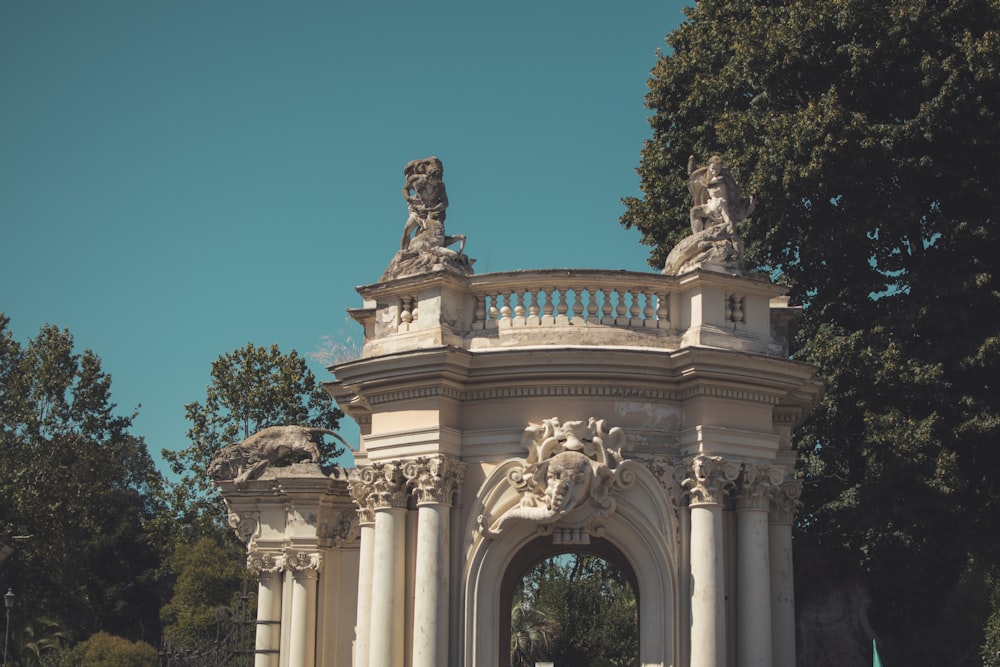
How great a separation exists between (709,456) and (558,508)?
1.90m

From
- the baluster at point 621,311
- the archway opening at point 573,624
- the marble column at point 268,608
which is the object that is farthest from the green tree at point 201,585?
the baluster at point 621,311

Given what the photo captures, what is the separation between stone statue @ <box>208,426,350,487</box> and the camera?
19.4 meters

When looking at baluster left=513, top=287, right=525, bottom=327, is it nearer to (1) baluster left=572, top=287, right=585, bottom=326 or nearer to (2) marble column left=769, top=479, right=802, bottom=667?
(1) baluster left=572, top=287, right=585, bottom=326

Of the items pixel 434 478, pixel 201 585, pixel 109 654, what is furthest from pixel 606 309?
pixel 201 585

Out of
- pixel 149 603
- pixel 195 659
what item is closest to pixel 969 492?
pixel 195 659

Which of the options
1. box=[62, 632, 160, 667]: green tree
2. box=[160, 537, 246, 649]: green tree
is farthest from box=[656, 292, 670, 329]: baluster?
box=[160, 537, 246, 649]: green tree

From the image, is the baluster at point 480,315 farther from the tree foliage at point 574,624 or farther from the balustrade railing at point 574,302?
the tree foliage at point 574,624

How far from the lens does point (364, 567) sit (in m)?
15.9

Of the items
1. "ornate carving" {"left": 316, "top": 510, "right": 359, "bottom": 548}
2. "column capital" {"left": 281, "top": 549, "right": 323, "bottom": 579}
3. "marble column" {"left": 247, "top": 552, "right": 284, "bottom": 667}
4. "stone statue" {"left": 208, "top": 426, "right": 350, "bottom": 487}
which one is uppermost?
"stone statue" {"left": 208, "top": 426, "right": 350, "bottom": 487}

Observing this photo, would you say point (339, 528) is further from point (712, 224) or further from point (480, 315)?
point (712, 224)

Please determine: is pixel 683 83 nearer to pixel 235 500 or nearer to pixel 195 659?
pixel 235 500

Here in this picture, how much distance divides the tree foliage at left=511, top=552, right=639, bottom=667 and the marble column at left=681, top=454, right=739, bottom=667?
23864 mm

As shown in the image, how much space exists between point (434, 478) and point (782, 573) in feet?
16.3

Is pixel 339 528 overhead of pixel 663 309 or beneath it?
beneath
